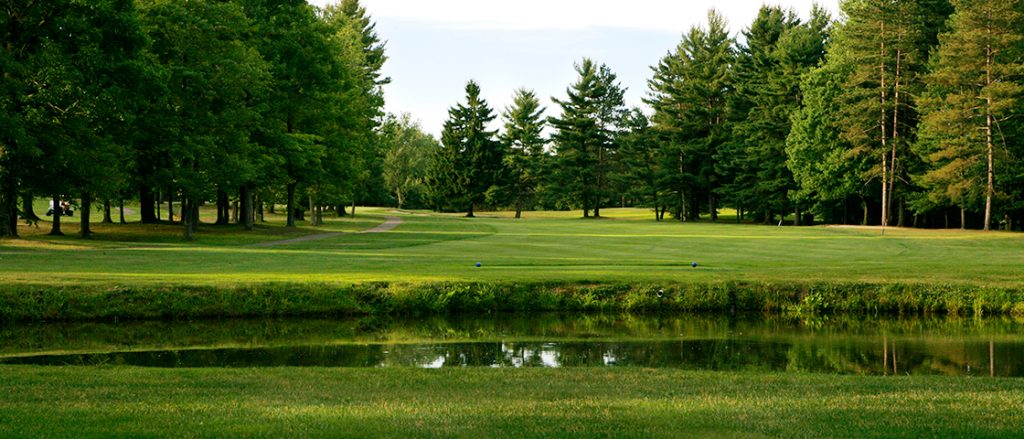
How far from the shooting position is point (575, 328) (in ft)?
74.4

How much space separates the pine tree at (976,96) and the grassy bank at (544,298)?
37732 mm

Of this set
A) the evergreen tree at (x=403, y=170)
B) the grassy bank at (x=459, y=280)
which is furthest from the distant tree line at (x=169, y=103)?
the evergreen tree at (x=403, y=170)

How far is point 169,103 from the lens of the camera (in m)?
41.7

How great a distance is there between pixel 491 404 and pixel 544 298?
1513cm

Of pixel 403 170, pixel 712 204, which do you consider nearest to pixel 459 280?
pixel 712 204

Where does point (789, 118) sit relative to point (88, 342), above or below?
above

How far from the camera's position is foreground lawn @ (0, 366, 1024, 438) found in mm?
8859

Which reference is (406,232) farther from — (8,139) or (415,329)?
(415,329)

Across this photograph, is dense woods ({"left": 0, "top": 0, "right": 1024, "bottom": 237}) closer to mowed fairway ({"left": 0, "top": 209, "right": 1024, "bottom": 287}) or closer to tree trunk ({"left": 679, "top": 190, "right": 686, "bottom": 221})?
tree trunk ({"left": 679, "top": 190, "right": 686, "bottom": 221})

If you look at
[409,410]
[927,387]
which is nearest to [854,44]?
[927,387]

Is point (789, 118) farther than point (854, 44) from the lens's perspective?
Yes

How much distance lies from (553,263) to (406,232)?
2504 cm

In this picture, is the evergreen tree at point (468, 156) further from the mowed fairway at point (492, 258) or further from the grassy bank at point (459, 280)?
the grassy bank at point (459, 280)

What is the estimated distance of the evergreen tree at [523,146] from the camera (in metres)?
105
